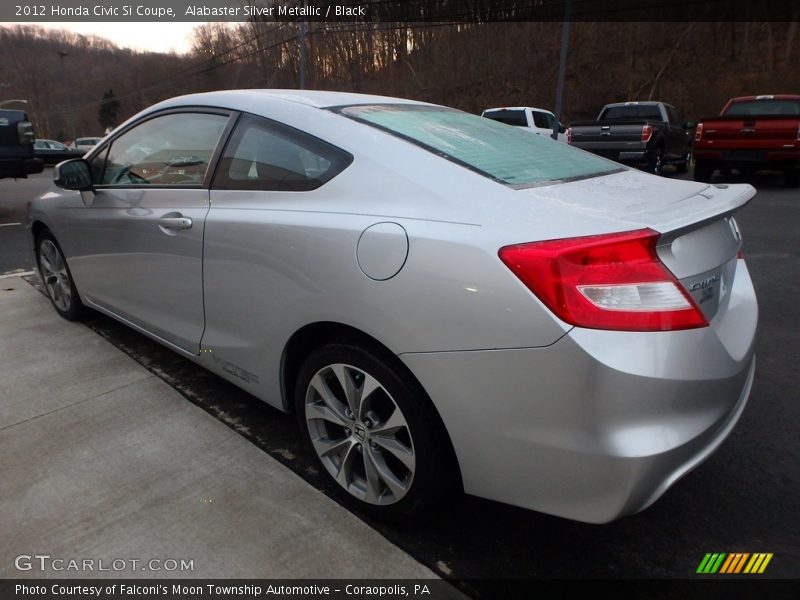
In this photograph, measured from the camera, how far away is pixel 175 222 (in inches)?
102

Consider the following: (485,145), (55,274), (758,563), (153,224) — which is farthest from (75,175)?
(758,563)

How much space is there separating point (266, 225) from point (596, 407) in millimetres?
1369

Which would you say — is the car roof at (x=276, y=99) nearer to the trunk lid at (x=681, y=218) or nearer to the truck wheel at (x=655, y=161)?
the trunk lid at (x=681, y=218)

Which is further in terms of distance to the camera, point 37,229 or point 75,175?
point 37,229

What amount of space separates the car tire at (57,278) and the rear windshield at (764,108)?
1193 cm

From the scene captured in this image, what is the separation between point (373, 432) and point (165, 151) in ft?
6.33

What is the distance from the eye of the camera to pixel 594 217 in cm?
163

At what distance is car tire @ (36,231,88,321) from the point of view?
12.5 feet

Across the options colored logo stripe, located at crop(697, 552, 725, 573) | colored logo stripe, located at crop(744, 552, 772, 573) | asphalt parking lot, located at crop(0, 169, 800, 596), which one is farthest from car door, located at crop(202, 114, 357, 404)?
colored logo stripe, located at crop(744, 552, 772, 573)

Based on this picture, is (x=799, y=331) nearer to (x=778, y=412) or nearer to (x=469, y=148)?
(x=778, y=412)

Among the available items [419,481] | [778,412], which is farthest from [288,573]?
A: [778,412]

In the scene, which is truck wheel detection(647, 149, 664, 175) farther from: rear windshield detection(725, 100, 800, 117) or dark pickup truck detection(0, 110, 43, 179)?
dark pickup truck detection(0, 110, 43, 179)

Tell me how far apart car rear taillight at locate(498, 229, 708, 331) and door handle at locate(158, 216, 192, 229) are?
1.59 metres

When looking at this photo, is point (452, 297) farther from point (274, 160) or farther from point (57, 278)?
point (57, 278)
